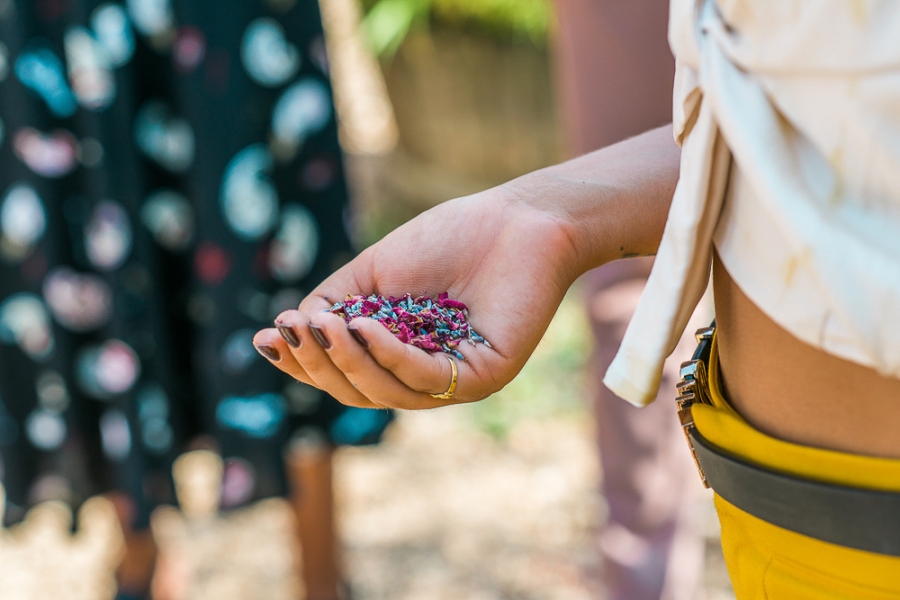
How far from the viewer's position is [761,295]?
21.1 inches

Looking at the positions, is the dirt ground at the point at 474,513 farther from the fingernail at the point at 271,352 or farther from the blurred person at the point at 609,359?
the fingernail at the point at 271,352

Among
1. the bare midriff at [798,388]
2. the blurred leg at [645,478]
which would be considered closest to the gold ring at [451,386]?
the bare midriff at [798,388]

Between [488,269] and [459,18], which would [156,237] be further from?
[459,18]

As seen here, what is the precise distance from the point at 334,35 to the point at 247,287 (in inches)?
126

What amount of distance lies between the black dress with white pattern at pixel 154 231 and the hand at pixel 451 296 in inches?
27.7

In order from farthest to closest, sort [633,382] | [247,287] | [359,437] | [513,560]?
[513,560] → [359,437] → [247,287] → [633,382]

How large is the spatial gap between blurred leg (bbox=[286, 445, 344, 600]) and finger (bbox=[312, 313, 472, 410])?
3.20 ft

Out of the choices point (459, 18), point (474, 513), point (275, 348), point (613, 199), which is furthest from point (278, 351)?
point (459, 18)

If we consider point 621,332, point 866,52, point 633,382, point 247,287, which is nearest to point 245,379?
point 247,287

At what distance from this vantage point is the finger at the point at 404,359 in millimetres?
653

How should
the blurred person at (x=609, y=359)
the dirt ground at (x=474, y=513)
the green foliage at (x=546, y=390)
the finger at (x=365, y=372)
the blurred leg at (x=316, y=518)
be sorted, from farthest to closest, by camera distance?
the green foliage at (x=546, y=390) → the dirt ground at (x=474, y=513) → the blurred leg at (x=316, y=518) → the blurred person at (x=609, y=359) → the finger at (x=365, y=372)

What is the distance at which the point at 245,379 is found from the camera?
1.48 meters

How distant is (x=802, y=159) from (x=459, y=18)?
106 inches

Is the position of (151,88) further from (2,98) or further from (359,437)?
(359,437)
